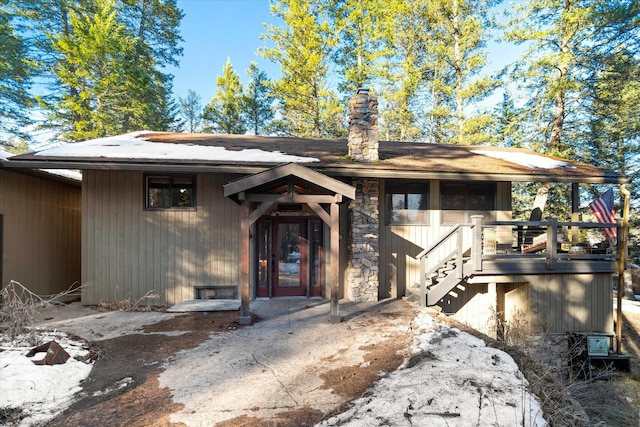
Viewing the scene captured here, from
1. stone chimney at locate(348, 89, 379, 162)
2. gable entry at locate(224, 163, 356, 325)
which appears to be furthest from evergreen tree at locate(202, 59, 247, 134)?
gable entry at locate(224, 163, 356, 325)

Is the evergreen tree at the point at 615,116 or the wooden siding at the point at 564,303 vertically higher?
the evergreen tree at the point at 615,116

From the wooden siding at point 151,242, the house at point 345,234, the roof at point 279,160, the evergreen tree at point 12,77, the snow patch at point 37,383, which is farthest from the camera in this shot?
the evergreen tree at point 12,77

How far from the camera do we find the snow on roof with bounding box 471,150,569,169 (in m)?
7.61

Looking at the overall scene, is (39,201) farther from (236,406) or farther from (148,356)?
(236,406)

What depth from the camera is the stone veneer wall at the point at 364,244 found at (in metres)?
6.66

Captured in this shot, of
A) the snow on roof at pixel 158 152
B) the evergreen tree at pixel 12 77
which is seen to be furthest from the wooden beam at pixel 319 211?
the evergreen tree at pixel 12 77

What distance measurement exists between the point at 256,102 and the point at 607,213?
62.5 feet

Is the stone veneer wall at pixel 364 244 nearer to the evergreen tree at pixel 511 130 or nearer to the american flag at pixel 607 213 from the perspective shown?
the american flag at pixel 607 213

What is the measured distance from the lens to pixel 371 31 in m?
15.9

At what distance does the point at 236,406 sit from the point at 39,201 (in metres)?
7.68

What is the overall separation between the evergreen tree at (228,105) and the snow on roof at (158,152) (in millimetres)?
13600

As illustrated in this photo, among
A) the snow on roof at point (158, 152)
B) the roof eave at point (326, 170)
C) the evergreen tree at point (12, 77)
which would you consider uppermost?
the evergreen tree at point (12, 77)

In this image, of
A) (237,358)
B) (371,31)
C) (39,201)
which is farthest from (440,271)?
(371,31)

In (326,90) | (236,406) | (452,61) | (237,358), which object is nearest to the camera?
(236,406)
